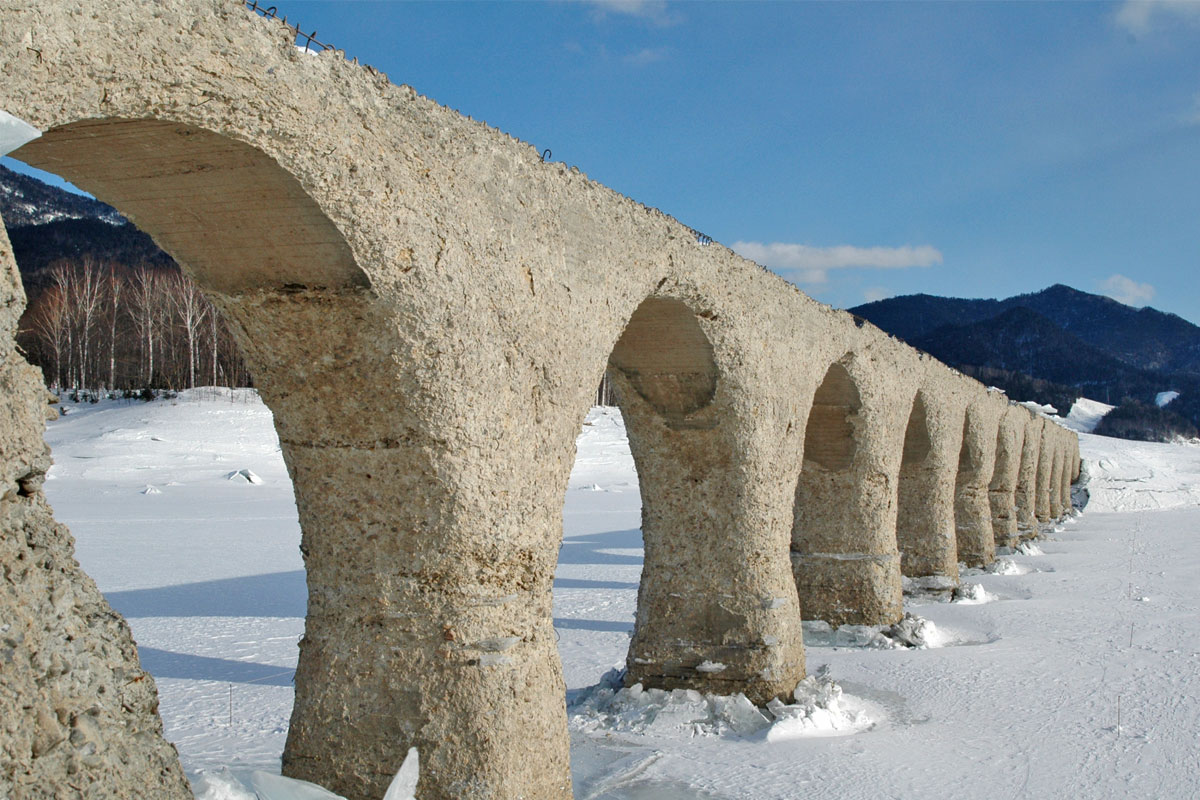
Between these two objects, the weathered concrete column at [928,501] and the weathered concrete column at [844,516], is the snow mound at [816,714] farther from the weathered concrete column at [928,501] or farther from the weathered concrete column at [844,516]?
the weathered concrete column at [928,501]

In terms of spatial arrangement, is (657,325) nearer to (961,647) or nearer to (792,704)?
(792,704)

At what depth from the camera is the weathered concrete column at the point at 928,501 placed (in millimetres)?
11203

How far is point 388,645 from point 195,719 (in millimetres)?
2698

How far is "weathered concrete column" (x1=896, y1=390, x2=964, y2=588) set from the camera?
441 inches

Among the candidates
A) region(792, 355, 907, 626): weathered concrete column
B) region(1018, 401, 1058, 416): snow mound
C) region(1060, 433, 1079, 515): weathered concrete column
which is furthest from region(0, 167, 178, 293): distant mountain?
region(792, 355, 907, 626): weathered concrete column

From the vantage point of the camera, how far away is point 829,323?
7.59 m

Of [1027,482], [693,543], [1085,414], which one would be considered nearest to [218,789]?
[693,543]

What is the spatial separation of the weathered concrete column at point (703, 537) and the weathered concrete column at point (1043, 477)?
17878mm

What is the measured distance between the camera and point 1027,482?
775 inches

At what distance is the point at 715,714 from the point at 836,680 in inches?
52.0

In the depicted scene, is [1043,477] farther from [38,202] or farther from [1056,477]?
[38,202]

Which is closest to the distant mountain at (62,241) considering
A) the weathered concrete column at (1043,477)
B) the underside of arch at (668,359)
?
the weathered concrete column at (1043,477)

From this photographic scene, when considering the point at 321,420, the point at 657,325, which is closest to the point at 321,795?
the point at 321,420

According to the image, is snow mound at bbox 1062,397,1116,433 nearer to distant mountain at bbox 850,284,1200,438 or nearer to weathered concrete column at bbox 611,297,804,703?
distant mountain at bbox 850,284,1200,438
